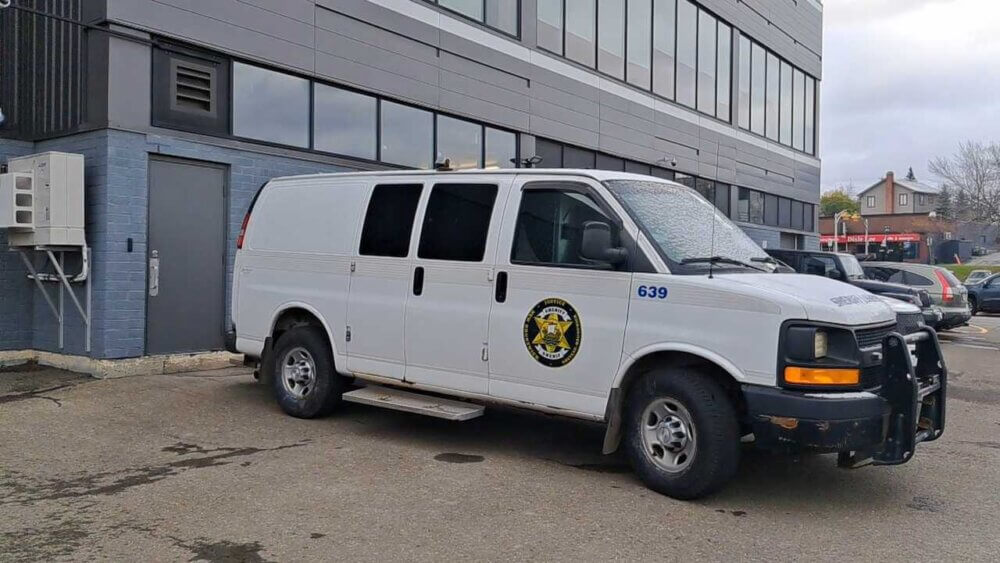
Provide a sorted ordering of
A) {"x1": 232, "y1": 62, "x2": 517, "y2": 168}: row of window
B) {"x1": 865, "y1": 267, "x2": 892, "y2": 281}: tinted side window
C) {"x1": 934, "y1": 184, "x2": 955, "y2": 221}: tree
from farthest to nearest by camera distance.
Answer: {"x1": 934, "y1": 184, "x2": 955, "y2": 221}: tree < {"x1": 865, "y1": 267, "x2": 892, "y2": 281}: tinted side window < {"x1": 232, "y1": 62, "x2": 517, "y2": 168}: row of window

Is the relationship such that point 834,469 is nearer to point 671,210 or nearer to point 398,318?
point 671,210

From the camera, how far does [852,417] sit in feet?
16.1

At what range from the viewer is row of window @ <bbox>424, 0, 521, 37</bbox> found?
14094mm

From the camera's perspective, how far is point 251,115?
11.0m

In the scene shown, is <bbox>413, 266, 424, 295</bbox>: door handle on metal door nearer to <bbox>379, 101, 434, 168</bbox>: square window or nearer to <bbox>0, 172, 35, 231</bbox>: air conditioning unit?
<bbox>0, 172, 35, 231</bbox>: air conditioning unit

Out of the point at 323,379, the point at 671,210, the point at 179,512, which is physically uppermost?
the point at 671,210

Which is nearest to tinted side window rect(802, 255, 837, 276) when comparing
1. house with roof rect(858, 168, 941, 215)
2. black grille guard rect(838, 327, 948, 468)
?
black grille guard rect(838, 327, 948, 468)

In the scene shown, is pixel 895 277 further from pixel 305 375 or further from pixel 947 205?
pixel 947 205

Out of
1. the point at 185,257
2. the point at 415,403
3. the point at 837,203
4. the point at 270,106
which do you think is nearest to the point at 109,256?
the point at 185,257

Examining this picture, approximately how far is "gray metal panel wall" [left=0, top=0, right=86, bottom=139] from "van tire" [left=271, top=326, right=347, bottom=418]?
4.37 m

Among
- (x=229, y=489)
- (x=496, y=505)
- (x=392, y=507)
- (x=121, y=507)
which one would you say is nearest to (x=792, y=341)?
(x=496, y=505)

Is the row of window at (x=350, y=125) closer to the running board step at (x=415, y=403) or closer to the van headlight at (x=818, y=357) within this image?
the running board step at (x=415, y=403)

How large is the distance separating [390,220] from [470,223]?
88 cm

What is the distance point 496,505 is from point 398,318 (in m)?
2.13
